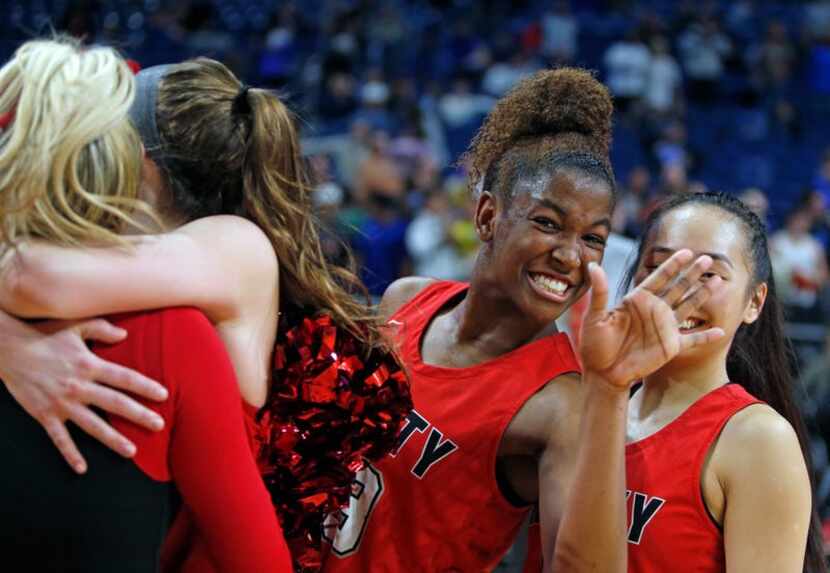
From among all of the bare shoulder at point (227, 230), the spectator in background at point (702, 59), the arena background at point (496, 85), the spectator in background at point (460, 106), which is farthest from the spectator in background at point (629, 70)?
the bare shoulder at point (227, 230)

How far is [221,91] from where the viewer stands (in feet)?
6.59

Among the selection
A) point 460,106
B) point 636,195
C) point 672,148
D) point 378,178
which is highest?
point 672,148

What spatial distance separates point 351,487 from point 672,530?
0.64m

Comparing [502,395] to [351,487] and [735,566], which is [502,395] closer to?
[351,487]

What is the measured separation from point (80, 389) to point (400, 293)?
1.32 metres

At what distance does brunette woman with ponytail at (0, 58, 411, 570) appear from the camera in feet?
5.49

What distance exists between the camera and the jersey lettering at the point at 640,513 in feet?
7.20

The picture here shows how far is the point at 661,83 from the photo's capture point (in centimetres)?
1274

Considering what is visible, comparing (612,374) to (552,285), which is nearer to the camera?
(612,374)

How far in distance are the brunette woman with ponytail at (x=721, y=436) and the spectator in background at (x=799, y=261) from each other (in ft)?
19.2

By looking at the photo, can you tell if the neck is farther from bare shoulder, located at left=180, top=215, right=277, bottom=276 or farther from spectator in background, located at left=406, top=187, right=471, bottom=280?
spectator in background, located at left=406, top=187, right=471, bottom=280

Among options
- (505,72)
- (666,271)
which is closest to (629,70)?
(505,72)

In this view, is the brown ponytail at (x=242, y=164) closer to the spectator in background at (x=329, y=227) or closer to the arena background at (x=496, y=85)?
the spectator in background at (x=329, y=227)

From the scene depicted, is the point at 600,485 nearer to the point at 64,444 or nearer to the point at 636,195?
the point at 64,444
